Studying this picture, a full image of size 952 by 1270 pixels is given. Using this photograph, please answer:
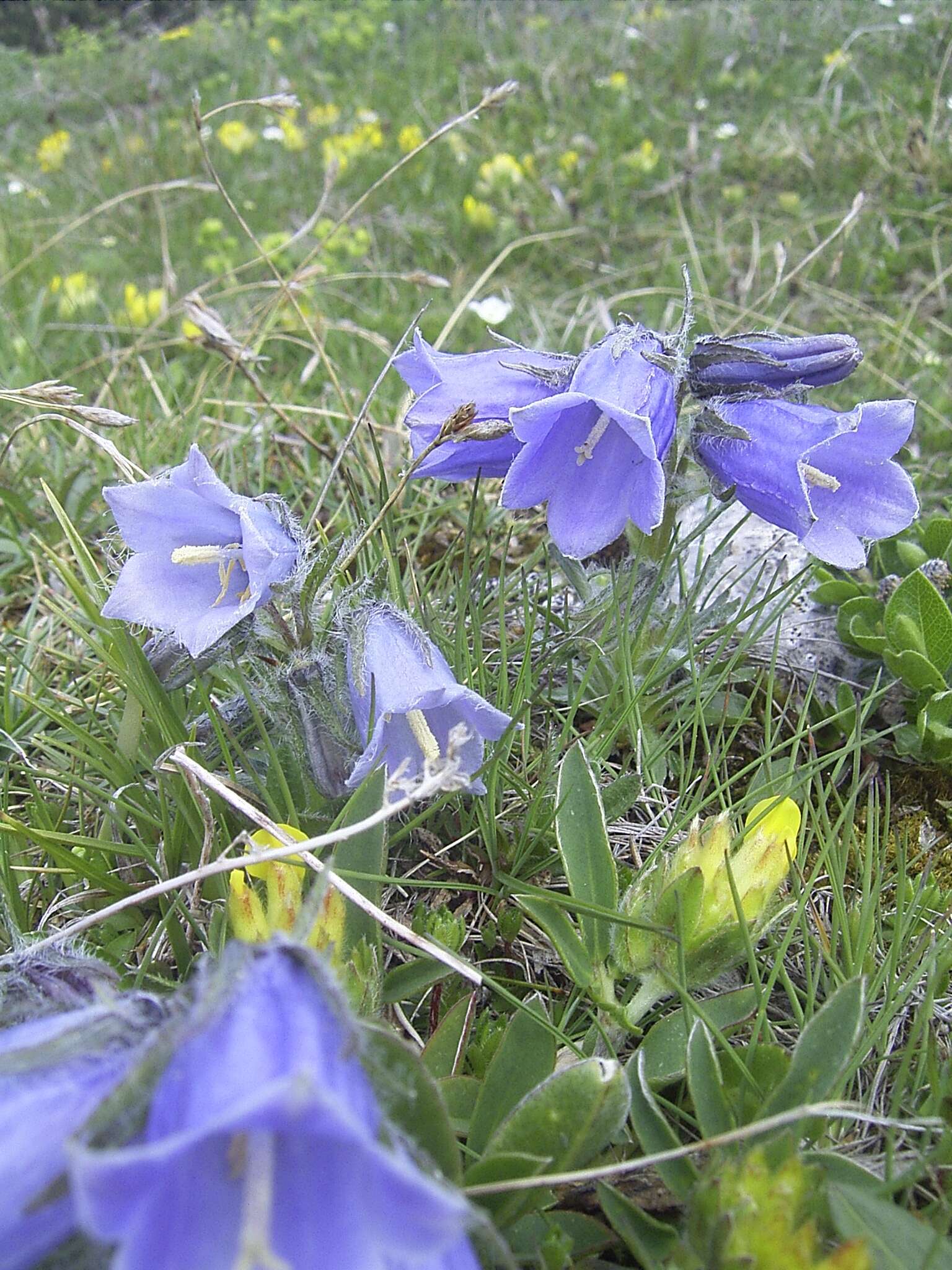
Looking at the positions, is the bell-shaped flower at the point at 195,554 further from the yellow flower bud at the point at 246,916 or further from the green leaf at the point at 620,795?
the green leaf at the point at 620,795

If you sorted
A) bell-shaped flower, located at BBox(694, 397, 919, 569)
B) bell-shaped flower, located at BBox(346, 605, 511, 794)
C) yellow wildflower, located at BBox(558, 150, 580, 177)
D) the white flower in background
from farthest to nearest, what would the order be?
yellow wildflower, located at BBox(558, 150, 580, 177), the white flower in background, bell-shaped flower, located at BBox(694, 397, 919, 569), bell-shaped flower, located at BBox(346, 605, 511, 794)

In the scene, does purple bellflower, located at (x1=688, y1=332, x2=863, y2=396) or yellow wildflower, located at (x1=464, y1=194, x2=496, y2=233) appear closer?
purple bellflower, located at (x1=688, y1=332, x2=863, y2=396)

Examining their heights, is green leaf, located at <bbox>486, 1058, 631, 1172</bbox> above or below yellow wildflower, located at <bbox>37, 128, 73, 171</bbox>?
above

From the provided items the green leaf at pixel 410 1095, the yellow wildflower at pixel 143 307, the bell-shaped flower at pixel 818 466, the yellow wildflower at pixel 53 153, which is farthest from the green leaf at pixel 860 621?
the yellow wildflower at pixel 53 153

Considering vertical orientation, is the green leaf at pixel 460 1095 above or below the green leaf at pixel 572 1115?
below

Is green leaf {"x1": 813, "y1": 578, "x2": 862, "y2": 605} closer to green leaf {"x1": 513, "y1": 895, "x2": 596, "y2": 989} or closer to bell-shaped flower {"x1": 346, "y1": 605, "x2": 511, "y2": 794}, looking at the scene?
bell-shaped flower {"x1": 346, "y1": 605, "x2": 511, "y2": 794}

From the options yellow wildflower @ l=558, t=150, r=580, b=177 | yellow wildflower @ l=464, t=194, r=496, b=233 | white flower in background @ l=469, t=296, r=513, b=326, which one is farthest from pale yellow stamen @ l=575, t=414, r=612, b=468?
yellow wildflower @ l=558, t=150, r=580, b=177

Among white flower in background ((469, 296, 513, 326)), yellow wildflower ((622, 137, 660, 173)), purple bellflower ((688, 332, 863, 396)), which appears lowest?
yellow wildflower ((622, 137, 660, 173))

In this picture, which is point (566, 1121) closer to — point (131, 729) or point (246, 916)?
point (246, 916)
